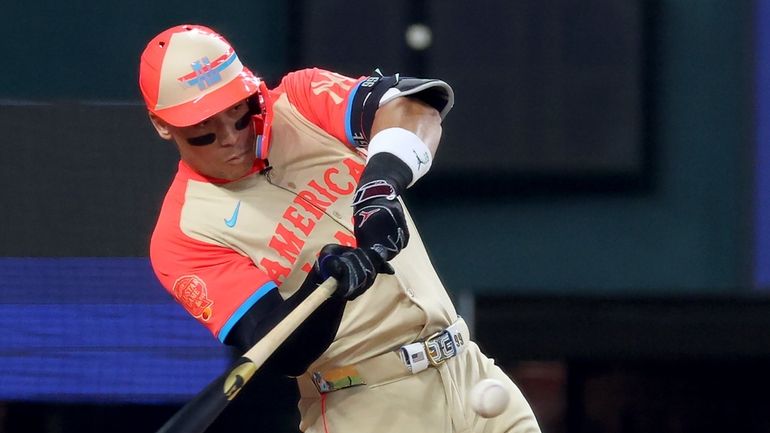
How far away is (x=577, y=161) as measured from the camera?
543 centimetres

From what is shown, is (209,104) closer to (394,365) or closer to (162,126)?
(162,126)

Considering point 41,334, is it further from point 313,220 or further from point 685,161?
point 685,161

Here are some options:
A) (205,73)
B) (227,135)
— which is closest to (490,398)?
(227,135)

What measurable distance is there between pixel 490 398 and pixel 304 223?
1.94ft

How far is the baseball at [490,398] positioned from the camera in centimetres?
341

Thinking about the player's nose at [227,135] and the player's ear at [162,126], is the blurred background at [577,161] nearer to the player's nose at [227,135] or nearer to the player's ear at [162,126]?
the player's ear at [162,126]

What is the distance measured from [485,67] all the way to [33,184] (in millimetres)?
1651

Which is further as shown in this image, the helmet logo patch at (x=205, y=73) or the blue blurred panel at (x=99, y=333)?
the blue blurred panel at (x=99, y=333)

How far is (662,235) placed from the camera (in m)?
5.46

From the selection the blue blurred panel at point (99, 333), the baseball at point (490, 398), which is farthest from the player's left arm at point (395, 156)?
the blue blurred panel at point (99, 333)

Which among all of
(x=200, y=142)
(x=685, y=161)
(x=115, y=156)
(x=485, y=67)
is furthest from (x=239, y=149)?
(x=685, y=161)

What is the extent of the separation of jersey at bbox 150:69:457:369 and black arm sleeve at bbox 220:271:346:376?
0.11 feet

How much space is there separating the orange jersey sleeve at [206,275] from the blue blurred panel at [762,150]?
A: 2.49 metres

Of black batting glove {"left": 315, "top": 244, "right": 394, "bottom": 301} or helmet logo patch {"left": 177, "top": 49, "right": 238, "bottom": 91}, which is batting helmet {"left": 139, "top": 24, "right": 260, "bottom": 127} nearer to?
helmet logo patch {"left": 177, "top": 49, "right": 238, "bottom": 91}
